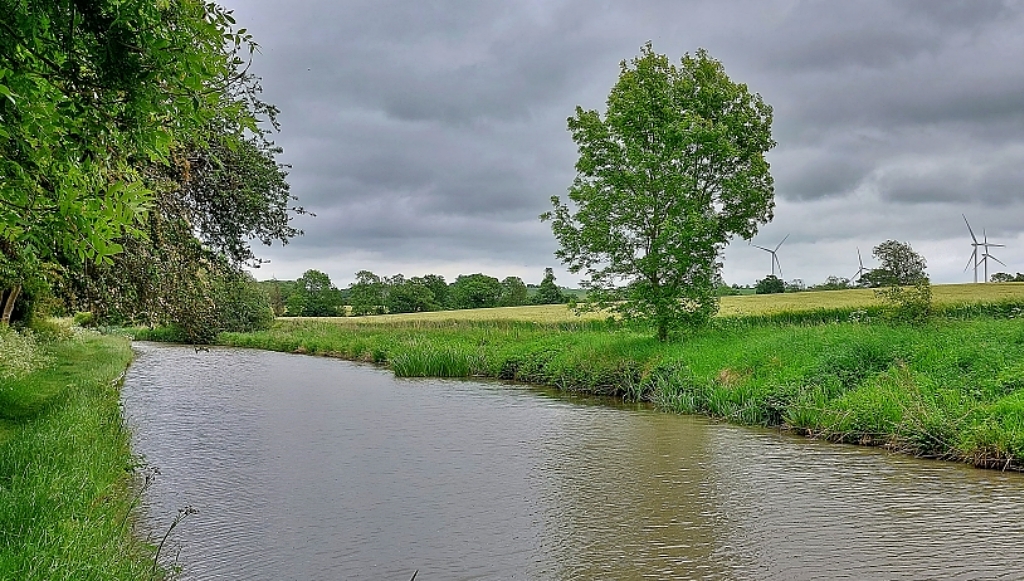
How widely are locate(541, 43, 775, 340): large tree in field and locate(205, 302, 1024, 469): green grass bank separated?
179 cm

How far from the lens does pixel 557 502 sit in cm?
995

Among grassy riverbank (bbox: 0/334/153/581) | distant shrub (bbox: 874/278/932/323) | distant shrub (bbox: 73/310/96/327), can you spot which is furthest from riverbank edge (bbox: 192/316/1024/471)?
grassy riverbank (bbox: 0/334/153/581)

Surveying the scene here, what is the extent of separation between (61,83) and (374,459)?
9547 mm

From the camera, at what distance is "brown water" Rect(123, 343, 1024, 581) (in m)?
7.54

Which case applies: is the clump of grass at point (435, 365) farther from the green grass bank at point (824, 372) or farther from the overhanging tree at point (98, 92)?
the overhanging tree at point (98, 92)

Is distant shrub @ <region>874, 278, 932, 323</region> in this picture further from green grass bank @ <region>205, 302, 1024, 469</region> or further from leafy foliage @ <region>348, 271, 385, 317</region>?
leafy foliage @ <region>348, 271, 385, 317</region>

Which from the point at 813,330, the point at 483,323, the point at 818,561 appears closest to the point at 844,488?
the point at 818,561

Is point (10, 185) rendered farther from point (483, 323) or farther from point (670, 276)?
point (483, 323)

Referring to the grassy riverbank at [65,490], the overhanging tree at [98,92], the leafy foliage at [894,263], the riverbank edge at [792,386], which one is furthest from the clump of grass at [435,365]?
the leafy foliage at [894,263]

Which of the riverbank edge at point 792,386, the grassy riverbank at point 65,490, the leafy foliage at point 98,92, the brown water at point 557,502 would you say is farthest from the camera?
the riverbank edge at point 792,386

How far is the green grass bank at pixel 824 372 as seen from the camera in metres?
12.7

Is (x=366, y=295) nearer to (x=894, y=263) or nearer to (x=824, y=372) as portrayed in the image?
(x=894, y=263)

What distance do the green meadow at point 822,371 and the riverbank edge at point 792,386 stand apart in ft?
0.10

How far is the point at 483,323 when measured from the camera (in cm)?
3778
